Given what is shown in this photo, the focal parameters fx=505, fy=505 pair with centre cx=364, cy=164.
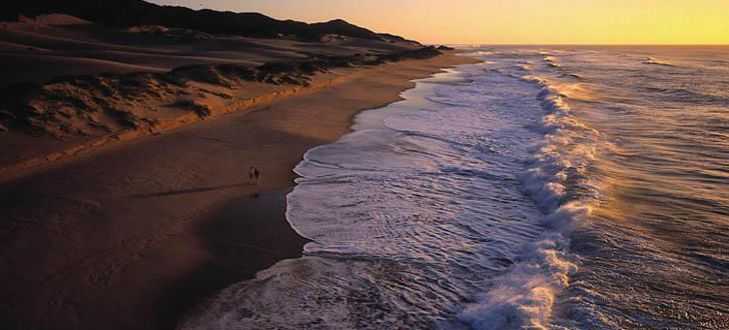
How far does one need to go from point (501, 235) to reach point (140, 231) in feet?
14.1

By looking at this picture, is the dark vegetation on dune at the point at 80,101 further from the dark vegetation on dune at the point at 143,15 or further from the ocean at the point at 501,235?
the dark vegetation on dune at the point at 143,15

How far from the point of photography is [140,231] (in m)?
5.72

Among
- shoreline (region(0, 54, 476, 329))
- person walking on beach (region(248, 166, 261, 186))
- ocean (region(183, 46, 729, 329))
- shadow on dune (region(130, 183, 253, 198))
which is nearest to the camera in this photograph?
shoreline (region(0, 54, 476, 329))

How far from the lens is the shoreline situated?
433cm

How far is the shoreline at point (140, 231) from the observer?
14.2 ft

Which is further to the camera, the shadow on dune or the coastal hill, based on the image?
the coastal hill

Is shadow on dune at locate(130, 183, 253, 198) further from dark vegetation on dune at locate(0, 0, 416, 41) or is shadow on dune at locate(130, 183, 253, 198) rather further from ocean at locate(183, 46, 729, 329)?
dark vegetation on dune at locate(0, 0, 416, 41)

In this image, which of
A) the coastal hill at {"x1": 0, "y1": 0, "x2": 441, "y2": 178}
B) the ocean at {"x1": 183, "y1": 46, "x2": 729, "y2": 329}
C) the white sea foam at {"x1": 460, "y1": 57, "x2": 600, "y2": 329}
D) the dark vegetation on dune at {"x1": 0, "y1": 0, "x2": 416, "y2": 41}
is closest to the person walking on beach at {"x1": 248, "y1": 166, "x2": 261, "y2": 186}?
the ocean at {"x1": 183, "y1": 46, "x2": 729, "y2": 329}

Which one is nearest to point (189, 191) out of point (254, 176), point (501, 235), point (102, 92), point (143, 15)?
point (254, 176)

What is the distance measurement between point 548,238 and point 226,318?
3919 mm

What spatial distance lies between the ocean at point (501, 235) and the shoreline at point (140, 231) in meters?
0.40

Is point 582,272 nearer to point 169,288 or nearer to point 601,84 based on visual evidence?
point 169,288

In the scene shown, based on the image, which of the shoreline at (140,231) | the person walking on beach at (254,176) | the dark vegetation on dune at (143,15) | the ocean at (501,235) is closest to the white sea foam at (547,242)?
the ocean at (501,235)

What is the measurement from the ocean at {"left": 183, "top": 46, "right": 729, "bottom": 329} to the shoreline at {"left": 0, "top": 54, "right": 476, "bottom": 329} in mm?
401
